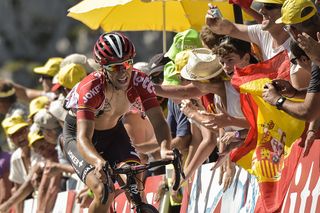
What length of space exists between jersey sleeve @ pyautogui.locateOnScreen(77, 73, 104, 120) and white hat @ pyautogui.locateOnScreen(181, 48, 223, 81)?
0.81 m

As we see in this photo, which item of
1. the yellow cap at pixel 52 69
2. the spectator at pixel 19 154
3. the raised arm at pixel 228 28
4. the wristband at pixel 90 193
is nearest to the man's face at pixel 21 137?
the spectator at pixel 19 154

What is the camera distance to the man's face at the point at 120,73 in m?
12.2

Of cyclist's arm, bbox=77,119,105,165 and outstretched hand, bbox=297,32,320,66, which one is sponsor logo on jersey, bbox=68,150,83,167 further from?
outstretched hand, bbox=297,32,320,66

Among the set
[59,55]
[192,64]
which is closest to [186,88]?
[192,64]

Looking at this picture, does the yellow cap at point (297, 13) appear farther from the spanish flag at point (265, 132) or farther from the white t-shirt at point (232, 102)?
the white t-shirt at point (232, 102)

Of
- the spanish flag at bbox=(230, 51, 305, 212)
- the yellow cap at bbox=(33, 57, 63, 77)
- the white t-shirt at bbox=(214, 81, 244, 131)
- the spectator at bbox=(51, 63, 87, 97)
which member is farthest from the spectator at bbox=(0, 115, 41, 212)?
the spanish flag at bbox=(230, 51, 305, 212)

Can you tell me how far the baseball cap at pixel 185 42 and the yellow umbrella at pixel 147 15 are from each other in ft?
4.11

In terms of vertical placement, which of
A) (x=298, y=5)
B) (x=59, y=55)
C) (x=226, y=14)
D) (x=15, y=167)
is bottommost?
(x=59, y=55)

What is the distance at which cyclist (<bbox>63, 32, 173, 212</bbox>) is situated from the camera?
12.0 metres

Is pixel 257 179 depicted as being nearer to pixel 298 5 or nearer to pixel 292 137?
pixel 292 137

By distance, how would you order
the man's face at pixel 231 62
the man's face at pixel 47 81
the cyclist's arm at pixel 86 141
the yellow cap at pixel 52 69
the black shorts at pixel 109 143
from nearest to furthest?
the cyclist's arm at pixel 86 141
the man's face at pixel 231 62
the black shorts at pixel 109 143
the yellow cap at pixel 52 69
the man's face at pixel 47 81

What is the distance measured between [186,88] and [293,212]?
8.51 ft

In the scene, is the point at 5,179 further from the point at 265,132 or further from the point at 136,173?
the point at 265,132

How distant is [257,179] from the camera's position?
36.7ft
